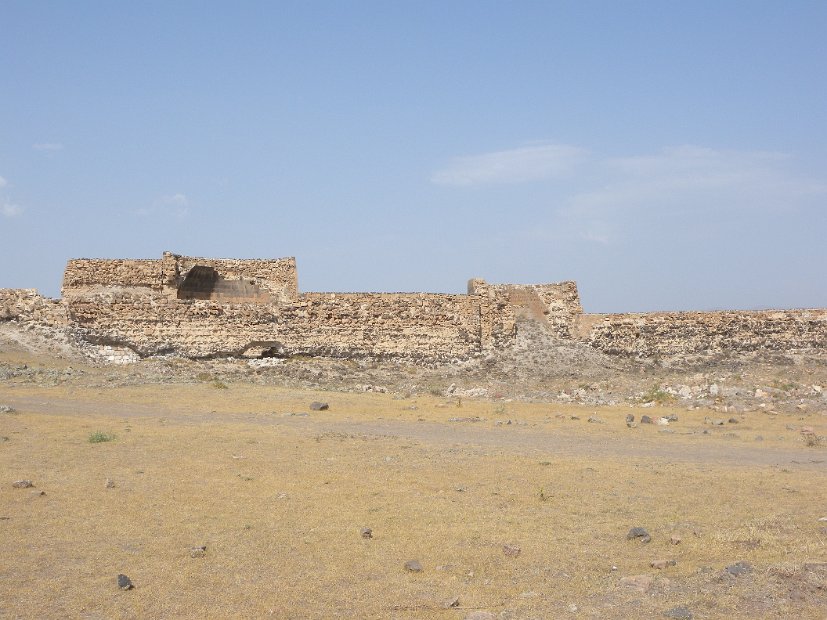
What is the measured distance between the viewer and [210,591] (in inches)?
261

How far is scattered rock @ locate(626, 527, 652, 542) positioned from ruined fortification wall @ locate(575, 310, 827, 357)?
19.6m

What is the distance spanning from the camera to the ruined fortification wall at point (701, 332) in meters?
27.4

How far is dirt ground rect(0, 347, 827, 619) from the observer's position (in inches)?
251

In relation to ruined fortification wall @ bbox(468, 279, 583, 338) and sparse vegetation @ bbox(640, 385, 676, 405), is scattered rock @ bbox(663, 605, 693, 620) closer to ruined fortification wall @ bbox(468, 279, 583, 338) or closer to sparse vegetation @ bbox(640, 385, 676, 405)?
sparse vegetation @ bbox(640, 385, 676, 405)

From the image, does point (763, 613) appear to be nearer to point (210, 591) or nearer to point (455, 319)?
point (210, 591)

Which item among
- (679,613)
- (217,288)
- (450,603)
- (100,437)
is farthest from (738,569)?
(217,288)

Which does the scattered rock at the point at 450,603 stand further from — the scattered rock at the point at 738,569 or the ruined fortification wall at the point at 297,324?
the ruined fortification wall at the point at 297,324

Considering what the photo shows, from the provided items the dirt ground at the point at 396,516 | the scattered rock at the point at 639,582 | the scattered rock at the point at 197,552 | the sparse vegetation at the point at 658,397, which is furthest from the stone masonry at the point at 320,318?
the scattered rock at the point at 639,582

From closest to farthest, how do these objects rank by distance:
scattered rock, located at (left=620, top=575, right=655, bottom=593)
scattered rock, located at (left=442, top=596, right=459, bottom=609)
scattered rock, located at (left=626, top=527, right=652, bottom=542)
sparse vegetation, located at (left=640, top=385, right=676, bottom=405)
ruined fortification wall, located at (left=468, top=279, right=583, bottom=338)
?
scattered rock, located at (left=442, top=596, right=459, bottom=609)
scattered rock, located at (left=620, top=575, right=655, bottom=593)
scattered rock, located at (left=626, top=527, right=652, bottom=542)
sparse vegetation, located at (left=640, top=385, right=676, bottom=405)
ruined fortification wall, located at (left=468, top=279, right=583, bottom=338)

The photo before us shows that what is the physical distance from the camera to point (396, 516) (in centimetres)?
887

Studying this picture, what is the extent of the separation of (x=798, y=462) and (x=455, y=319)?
45.7 ft

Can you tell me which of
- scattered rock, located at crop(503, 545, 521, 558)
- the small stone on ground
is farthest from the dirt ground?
the small stone on ground

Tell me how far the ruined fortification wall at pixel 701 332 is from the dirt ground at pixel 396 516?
11.0 meters

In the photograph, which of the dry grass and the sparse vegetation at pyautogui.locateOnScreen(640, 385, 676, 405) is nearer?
the dry grass
